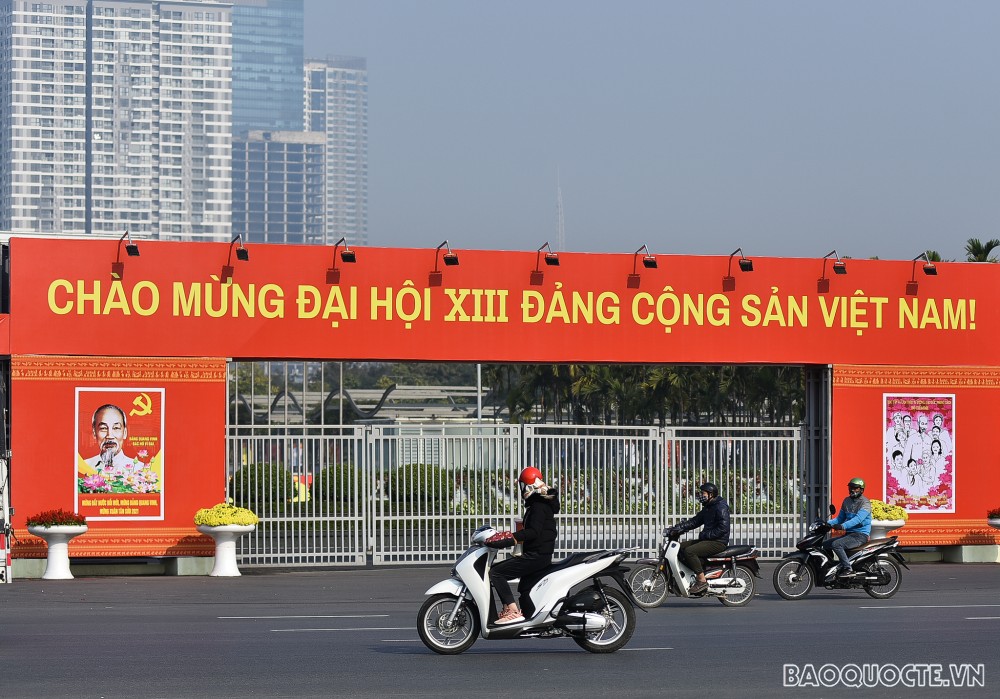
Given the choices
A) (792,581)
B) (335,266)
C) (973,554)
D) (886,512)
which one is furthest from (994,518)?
(335,266)

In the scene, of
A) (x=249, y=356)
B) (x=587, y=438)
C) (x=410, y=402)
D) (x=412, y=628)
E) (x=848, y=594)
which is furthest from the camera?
(x=410, y=402)

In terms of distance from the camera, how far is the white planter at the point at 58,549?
21922 mm

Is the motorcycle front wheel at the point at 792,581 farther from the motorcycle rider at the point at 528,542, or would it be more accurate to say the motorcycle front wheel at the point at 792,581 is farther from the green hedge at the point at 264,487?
the green hedge at the point at 264,487

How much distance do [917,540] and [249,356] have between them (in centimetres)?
1245

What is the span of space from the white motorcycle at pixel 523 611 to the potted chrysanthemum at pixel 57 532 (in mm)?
10668

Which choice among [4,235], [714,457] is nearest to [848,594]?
[714,457]

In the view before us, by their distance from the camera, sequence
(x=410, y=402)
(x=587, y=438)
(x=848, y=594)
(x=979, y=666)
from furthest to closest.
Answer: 1. (x=410, y=402)
2. (x=587, y=438)
3. (x=848, y=594)
4. (x=979, y=666)

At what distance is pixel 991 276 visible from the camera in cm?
2627

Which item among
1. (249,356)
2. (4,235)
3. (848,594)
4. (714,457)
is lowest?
(848,594)

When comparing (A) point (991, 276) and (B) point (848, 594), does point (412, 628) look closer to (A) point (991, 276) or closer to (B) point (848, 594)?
(B) point (848, 594)

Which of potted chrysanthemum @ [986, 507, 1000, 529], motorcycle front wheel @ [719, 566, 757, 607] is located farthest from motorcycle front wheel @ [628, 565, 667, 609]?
potted chrysanthemum @ [986, 507, 1000, 529]

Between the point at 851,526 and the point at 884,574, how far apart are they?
0.76 meters

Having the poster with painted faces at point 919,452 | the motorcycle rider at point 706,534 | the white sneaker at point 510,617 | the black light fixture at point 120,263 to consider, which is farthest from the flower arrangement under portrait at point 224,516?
the poster with painted faces at point 919,452

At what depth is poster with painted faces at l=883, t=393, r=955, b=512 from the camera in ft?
84.5
